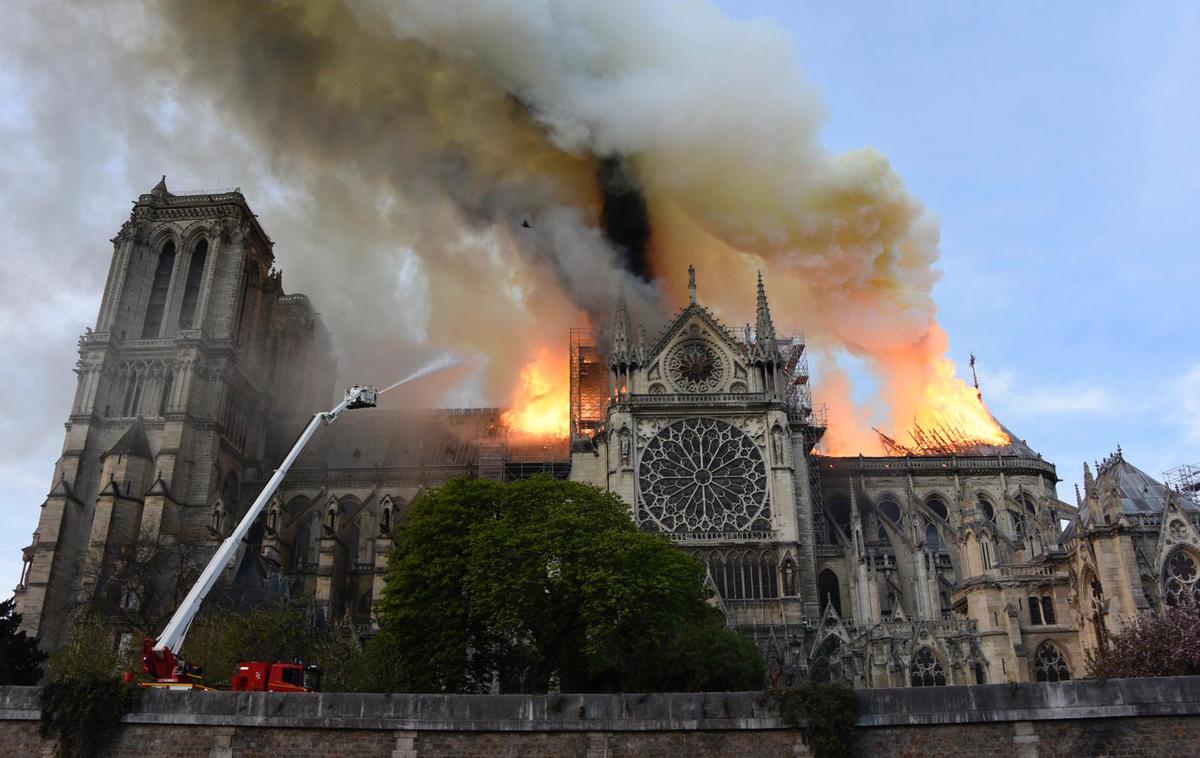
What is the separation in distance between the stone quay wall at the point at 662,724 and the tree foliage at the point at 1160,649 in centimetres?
560

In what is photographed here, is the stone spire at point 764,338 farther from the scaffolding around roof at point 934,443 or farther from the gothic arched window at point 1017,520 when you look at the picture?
the gothic arched window at point 1017,520

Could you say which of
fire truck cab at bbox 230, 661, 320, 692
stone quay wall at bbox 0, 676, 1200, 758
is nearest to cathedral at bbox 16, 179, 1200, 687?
stone quay wall at bbox 0, 676, 1200, 758

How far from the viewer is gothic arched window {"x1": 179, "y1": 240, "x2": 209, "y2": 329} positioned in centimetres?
5997

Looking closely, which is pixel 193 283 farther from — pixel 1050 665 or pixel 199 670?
pixel 1050 665

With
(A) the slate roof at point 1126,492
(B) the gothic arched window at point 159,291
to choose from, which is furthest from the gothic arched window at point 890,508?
(B) the gothic arched window at point 159,291

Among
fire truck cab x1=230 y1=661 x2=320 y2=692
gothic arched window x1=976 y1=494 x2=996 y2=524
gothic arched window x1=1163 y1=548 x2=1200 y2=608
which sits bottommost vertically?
fire truck cab x1=230 y1=661 x2=320 y2=692

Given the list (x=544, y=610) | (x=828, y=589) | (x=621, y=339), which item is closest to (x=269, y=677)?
(x=544, y=610)

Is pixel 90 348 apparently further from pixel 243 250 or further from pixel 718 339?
pixel 718 339

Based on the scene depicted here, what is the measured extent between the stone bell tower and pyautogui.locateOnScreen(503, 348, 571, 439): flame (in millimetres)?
16877

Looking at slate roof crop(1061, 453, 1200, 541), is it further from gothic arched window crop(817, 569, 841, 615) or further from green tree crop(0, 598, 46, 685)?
green tree crop(0, 598, 46, 685)

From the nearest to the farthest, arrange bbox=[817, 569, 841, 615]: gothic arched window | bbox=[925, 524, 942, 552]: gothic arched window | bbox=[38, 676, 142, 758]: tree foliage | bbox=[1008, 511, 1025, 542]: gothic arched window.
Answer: bbox=[38, 676, 142, 758]: tree foliage < bbox=[817, 569, 841, 615]: gothic arched window < bbox=[925, 524, 942, 552]: gothic arched window < bbox=[1008, 511, 1025, 542]: gothic arched window

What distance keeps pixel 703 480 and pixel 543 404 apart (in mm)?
19867

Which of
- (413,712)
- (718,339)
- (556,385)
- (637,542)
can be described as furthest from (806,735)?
(556,385)

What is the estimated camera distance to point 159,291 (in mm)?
60719
